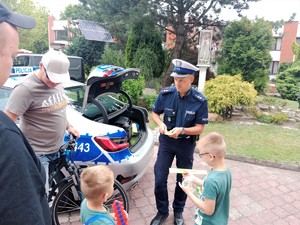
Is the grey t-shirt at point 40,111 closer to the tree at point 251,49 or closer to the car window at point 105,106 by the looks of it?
the car window at point 105,106

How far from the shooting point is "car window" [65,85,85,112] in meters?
3.31

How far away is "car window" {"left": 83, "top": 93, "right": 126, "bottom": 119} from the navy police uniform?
2.76ft

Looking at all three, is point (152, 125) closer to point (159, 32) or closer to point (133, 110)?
point (133, 110)

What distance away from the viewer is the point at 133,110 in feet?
12.8

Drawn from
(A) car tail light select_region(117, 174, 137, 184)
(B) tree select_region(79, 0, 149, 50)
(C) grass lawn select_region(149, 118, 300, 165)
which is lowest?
(C) grass lawn select_region(149, 118, 300, 165)

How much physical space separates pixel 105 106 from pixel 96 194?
198 cm

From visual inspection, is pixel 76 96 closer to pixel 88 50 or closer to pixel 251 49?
pixel 251 49

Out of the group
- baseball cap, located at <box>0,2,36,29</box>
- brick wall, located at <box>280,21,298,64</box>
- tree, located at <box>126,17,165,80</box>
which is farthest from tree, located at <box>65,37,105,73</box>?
brick wall, located at <box>280,21,298,64</box>

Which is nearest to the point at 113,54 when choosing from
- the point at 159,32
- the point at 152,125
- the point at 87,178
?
the point at 159,32

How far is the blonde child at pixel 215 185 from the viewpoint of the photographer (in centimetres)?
180

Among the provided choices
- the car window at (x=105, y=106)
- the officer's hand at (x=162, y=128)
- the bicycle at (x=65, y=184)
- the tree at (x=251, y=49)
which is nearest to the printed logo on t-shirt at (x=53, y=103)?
the bicycle at (x=65, y=184)

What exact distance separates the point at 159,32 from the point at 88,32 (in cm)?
496

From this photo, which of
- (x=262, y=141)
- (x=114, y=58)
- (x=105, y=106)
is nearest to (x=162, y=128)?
(x=105, y=106)

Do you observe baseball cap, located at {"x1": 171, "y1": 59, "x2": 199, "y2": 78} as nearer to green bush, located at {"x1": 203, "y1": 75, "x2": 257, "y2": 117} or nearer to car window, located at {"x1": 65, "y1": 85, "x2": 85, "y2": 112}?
car window, located at {"x1": 65, "y1": 85, "x2": 85, "y2": 112}
